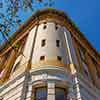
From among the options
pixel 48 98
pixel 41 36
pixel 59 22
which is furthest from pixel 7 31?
pixel 59 22

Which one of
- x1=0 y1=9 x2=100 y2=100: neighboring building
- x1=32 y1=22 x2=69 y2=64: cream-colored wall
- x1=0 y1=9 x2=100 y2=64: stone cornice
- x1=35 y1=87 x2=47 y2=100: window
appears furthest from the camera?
x1=0 y1=9 x2=100 y2=64: stone cornice

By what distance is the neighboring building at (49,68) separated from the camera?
85.1ft

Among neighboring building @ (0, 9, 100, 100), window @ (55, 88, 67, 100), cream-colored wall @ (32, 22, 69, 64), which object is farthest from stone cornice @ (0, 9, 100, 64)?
window @ (55, 88, 67, 100)

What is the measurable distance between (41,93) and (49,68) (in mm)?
2663

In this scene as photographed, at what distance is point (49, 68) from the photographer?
1082 inches

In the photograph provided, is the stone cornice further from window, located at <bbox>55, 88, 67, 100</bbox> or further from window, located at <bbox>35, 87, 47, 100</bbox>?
window, located at <bbox>55, 88, 67, 100</bbox>

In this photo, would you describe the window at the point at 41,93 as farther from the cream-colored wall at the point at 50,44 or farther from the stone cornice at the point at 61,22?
the stone cornice at the point at 61,22

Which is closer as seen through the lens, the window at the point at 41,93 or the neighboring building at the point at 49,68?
the window at the point at 41,93

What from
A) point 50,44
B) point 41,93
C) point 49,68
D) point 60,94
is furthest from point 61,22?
point 41,93

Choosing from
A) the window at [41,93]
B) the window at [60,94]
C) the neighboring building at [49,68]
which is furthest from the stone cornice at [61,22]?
the window at [60,94]

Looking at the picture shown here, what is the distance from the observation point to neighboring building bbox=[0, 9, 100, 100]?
2595cm

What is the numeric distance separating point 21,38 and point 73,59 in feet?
39.4

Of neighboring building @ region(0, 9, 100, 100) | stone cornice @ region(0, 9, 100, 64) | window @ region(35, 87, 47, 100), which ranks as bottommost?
window @ region(35, 87, 47, 100)

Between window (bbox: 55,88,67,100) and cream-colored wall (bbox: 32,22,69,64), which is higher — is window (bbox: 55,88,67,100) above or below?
below
